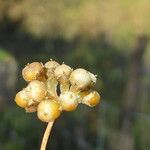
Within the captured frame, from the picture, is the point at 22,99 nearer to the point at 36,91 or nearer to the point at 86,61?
the point at 36,91

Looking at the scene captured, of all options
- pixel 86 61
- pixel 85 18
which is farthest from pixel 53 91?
pixel 85 18

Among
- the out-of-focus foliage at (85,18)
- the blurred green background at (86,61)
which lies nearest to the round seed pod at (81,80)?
the blurred green background at (86,61)

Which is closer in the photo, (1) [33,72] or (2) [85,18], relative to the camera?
(1) [33,72]

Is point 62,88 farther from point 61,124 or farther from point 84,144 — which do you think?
point 61,124

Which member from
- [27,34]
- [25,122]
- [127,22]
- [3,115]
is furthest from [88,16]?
[3,115]

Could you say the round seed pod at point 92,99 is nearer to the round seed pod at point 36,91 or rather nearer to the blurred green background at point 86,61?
the round seed pod at point 36,91

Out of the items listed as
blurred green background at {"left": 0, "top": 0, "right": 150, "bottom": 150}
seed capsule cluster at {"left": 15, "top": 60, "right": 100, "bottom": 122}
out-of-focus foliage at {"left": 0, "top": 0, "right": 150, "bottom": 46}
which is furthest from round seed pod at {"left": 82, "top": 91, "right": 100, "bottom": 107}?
out-of-focus foliage at {"left": 0, "top": 0, "right": 150, "bottom": 46}

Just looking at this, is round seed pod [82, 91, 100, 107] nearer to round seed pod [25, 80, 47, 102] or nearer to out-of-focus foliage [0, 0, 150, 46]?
round seed pod [25, 80, 47, 102]
